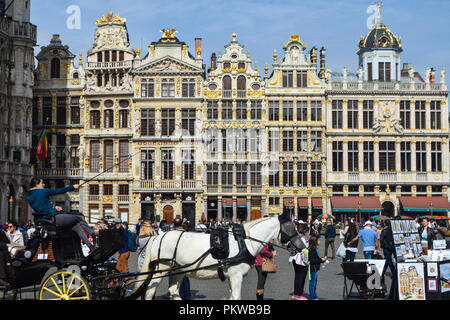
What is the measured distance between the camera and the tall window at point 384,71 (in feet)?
152

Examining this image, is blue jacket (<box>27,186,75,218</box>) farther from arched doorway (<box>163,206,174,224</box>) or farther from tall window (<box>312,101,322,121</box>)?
tall window (<box>312,101,322,121</box>)

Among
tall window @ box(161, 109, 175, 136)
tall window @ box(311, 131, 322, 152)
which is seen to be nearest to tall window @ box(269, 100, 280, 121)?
tall window @ box(311, 131, 322, 152)

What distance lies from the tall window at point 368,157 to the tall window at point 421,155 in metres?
3.48

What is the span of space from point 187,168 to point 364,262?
106ft

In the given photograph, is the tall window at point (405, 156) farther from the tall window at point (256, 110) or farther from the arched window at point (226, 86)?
the arched window at point (226, 86)

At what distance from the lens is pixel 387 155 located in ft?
147

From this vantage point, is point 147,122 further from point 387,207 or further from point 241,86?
point 387,207

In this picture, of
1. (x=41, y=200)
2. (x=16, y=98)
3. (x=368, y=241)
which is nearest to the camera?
(x=41, y=200)

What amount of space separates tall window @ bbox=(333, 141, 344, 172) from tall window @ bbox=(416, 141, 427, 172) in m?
5.80

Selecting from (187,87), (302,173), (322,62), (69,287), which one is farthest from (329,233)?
(322,62)

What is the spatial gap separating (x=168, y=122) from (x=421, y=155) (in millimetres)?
19363

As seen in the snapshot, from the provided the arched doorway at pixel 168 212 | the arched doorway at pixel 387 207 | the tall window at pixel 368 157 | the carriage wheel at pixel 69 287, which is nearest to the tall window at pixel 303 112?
the tall window at pixel 368 157
